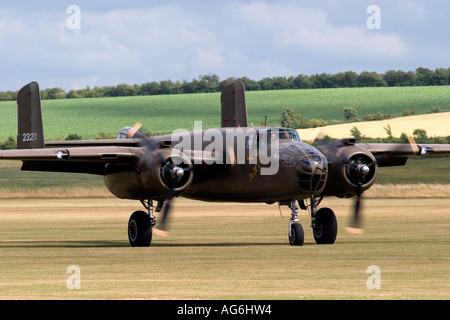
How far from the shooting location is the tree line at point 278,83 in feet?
556

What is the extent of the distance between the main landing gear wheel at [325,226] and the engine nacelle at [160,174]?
15.8 feet

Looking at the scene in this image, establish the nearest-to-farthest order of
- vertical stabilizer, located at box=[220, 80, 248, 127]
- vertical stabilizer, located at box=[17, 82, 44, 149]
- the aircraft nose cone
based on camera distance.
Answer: the aircraft nose cone → vertical stabilizer, located at box=[220, 80, 248, 127] → vertical stabilizer, located at box=[17, 82, 44, 149]

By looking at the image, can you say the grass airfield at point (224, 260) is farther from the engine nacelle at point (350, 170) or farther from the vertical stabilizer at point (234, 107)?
the vertical stabilizer at point (234, 107)

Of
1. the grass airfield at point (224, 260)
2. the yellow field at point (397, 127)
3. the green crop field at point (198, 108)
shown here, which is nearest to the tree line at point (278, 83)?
the green crop field at point (198, 108)

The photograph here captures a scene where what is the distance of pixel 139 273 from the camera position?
83.0ft

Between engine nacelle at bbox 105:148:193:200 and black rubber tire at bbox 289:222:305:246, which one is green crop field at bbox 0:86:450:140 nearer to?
engine nacelle at bbox 105:148:193:200

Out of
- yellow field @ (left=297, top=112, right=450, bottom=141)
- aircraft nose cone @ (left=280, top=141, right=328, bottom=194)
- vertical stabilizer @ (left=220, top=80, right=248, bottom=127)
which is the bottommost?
yellow field @ (left=297, top=112, right=450, bottom=141)

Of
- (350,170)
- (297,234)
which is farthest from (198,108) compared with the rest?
(297,234)

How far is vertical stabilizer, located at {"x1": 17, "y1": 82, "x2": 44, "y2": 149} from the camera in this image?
42.7 metres

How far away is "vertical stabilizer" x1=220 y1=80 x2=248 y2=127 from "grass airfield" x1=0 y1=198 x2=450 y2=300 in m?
4.63

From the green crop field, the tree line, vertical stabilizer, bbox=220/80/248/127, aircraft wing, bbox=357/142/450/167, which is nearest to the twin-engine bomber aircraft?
aircraft wing, bbox=357/142/450/167
